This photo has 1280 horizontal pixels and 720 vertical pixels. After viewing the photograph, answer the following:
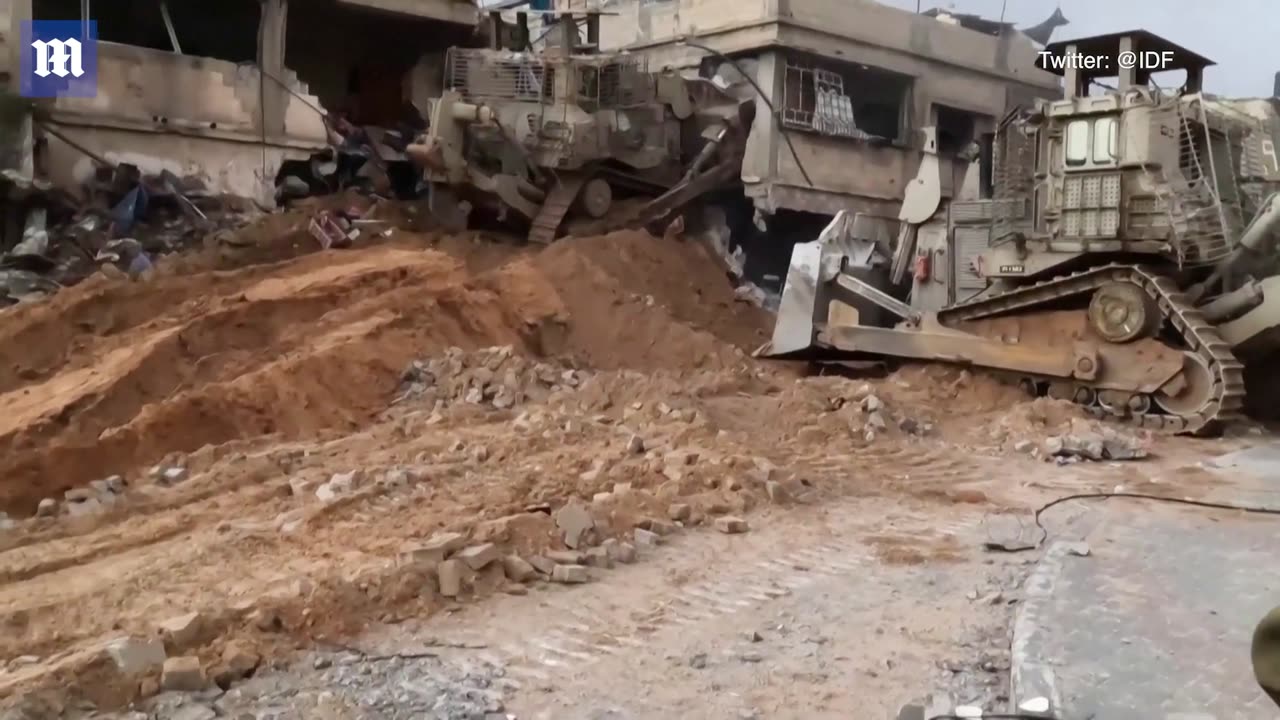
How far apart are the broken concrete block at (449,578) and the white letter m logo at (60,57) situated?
10166 mm

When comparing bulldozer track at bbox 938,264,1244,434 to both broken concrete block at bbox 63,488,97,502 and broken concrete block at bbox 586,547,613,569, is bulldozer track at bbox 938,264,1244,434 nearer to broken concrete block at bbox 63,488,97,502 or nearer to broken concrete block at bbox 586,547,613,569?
broken concrete block at bbox 586,547,613,569

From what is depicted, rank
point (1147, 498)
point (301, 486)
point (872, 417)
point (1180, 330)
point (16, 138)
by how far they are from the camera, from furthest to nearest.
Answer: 1. point (16, 138)
2. point (1180, 330)
3. point (872, 417)
4. point (1147, 498)
5. point (301, 486)

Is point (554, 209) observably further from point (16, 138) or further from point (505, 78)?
point (16, 138)

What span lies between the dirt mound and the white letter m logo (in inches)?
115

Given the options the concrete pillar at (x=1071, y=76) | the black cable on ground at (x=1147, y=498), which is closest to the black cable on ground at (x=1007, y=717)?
the black cable on ground at (x=1147, y=498)

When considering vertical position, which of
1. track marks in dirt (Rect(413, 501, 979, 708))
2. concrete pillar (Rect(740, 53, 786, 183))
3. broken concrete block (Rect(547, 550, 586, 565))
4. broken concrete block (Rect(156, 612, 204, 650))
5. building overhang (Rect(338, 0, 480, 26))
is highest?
building overhang (Rect(338, 0, 480, 26))

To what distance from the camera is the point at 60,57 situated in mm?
12930

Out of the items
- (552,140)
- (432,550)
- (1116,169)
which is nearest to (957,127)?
(552,140)

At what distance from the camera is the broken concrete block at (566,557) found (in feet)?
18.6

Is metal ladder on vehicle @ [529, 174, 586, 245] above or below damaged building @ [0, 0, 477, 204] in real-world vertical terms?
below

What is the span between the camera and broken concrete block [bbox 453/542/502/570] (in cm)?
539

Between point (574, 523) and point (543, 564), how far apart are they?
405mm

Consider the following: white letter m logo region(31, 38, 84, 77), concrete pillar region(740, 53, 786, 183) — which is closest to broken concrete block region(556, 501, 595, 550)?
white letter m logo region(31, 38, 84, 77)

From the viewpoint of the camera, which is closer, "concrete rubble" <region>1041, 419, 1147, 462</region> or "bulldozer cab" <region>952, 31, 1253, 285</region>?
"concrete rubble" <region>1041, 419, 1147, 462</region>
